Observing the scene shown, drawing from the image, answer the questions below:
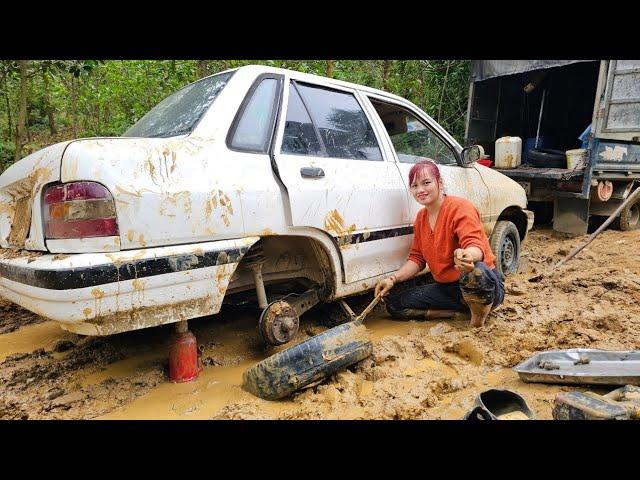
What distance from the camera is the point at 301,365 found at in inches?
79.2

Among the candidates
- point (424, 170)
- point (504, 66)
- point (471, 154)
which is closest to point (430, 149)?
point (471, 154)

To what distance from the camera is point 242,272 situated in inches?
96.0

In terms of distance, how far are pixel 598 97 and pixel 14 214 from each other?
24.6 feet

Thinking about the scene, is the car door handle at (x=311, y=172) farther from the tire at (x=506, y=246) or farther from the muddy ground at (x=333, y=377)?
the tire at (x=506, y=246)

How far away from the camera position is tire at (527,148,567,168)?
7.08 metres

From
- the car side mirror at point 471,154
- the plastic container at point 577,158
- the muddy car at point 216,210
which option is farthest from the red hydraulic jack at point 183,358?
the plastic container at point 577,158

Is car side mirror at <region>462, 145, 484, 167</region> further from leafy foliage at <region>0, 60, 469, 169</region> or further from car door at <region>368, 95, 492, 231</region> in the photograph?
leafy foliage at <region>0, 60, 469, 169</region>

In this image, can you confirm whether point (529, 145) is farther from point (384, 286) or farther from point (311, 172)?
point (311, 172)

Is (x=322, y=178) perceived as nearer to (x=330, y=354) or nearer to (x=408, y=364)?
(x=330, y=354)

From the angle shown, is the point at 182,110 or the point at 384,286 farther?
the point at 384,286

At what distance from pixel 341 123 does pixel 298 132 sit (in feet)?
1.55

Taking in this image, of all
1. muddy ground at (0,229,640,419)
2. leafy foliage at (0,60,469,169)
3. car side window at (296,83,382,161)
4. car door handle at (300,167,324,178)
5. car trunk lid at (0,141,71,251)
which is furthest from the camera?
leafy foliage at (0,60,469,169)

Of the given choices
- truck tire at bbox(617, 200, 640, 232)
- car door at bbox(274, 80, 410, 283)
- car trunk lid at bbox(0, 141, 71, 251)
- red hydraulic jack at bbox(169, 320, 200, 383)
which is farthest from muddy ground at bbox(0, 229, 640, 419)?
truck tire at bbox(617, 200, 640, 232)
